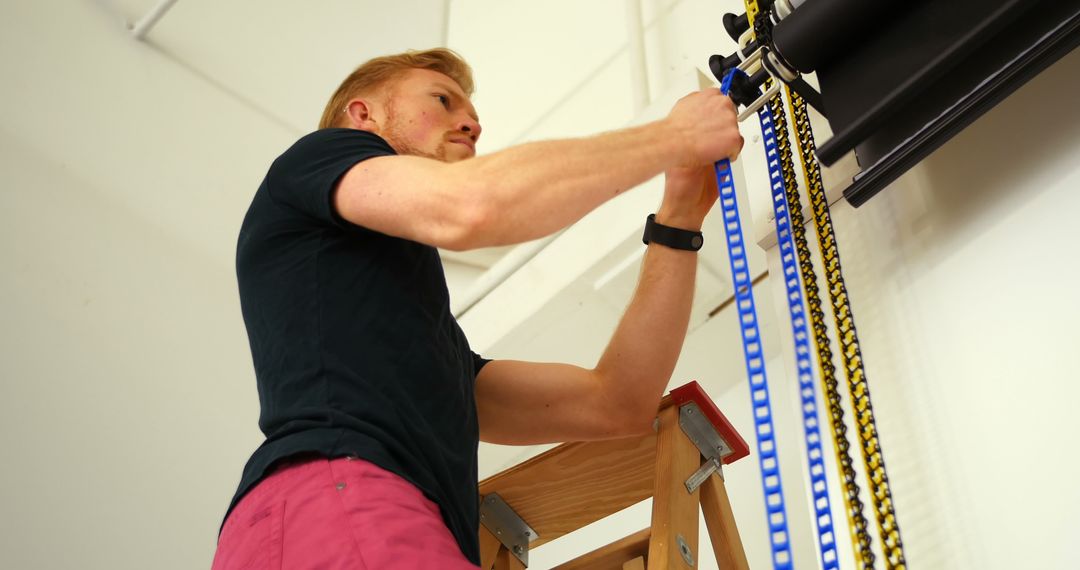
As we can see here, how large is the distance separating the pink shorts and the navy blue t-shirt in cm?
2

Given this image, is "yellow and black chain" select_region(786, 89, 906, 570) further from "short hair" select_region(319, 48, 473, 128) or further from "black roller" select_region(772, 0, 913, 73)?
"short hair" select_region(319, 48, 473, 128)

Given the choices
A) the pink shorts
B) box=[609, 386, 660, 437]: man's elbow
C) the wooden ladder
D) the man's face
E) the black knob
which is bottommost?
the pink shorts

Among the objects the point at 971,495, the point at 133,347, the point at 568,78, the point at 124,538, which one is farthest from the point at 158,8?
the point at 971,495

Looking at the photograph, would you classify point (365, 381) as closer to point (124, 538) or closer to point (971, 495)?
point (971, 495)

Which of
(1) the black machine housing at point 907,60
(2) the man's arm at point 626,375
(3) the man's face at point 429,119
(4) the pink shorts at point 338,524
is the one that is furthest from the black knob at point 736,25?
(4) the pink shorts at point 338,524

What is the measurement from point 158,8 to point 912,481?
2565 millimetres

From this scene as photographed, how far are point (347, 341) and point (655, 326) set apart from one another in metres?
0.52

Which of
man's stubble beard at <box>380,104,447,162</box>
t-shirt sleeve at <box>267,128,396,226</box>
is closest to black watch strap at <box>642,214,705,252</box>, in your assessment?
man's stubble beard at <box>380,104,447,162</box>

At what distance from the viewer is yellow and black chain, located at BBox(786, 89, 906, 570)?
113cm

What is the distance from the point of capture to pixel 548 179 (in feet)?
3.72

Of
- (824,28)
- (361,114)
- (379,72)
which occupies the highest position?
(379,72)

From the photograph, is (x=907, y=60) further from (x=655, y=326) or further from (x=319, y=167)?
(x=319, y=167)

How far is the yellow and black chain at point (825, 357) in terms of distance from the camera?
44.4 inches

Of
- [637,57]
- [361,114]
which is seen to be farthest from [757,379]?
[637,57]
